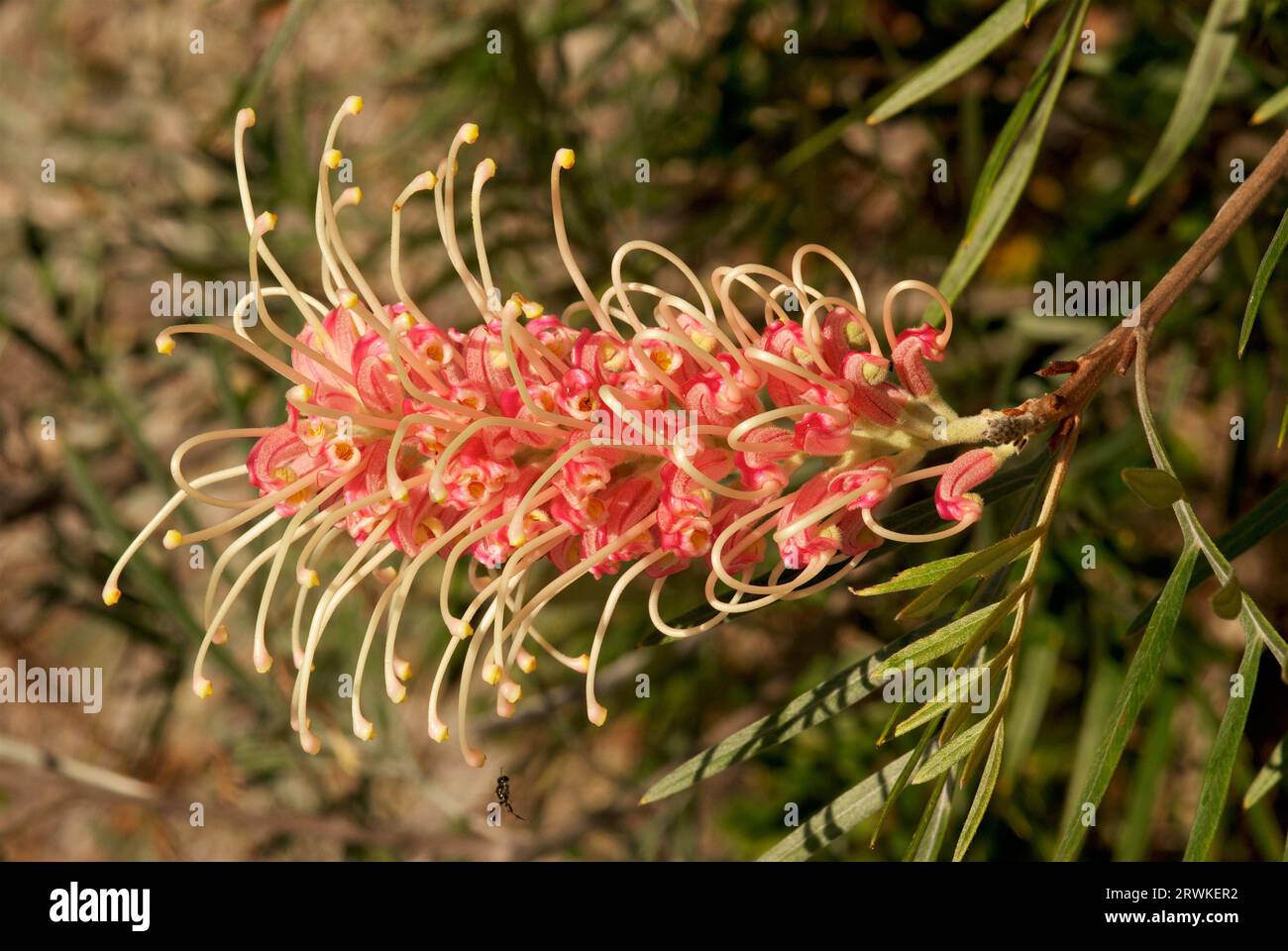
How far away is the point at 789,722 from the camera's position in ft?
2.98

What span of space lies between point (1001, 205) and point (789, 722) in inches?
19.6

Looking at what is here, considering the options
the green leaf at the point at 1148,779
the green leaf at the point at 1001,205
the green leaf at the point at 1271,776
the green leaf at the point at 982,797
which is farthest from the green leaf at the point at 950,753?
the green leaf at the point at 1148,779

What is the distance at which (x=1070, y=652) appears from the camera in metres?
1.89

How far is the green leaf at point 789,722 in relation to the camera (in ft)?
2.94

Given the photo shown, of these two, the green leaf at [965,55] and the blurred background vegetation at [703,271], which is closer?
the green leaf at [965,55]

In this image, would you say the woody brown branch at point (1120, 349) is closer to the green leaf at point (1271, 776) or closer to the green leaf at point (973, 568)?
the green leaf at point (973, 568)

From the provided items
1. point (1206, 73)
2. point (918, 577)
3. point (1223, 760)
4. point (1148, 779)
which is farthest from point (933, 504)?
point (1148, 779)

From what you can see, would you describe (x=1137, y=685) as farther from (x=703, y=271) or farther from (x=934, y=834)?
(x=703, y=271)

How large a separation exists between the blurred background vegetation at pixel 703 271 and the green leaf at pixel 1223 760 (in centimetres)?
61

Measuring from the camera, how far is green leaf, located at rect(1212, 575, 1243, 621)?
724mm

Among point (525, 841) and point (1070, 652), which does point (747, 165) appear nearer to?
point (1070, 652)

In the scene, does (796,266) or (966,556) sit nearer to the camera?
(966,556)

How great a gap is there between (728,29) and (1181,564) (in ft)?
4.83
